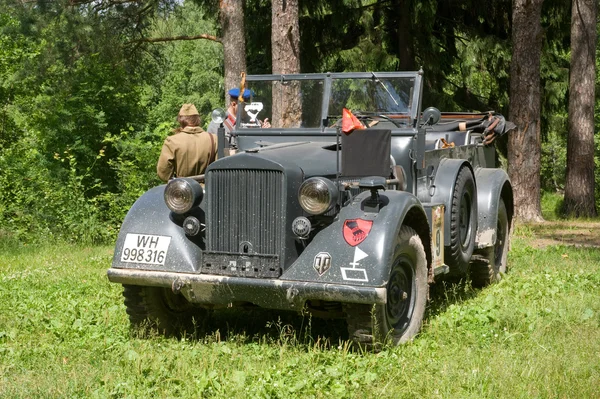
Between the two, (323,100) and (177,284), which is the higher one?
(323,100)

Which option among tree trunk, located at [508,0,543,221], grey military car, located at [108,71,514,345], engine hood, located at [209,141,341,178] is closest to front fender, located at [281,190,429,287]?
grey military car, located at [108,71,514,345]

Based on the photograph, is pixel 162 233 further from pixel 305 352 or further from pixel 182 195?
pixel 305 352

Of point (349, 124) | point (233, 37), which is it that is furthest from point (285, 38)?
point (349, 124)

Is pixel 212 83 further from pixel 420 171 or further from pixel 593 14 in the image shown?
pixel 420 171

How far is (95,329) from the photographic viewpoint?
662 cm

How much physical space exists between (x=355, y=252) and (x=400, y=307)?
0.83 meters

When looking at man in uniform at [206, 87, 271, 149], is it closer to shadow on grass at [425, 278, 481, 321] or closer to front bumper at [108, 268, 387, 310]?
front bumper at [108, 268, 387, 310]

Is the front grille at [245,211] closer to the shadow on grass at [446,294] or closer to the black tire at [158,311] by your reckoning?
the black tire at [158,311]

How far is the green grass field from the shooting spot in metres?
4.93

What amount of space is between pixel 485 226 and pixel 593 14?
369 inches

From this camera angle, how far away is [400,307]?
6.34m

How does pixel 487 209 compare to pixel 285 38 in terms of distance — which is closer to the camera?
pixel 487 209

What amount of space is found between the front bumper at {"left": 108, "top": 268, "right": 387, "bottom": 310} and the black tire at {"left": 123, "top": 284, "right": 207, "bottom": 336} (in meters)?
0.30

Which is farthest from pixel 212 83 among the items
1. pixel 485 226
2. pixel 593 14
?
pixel 485 226
